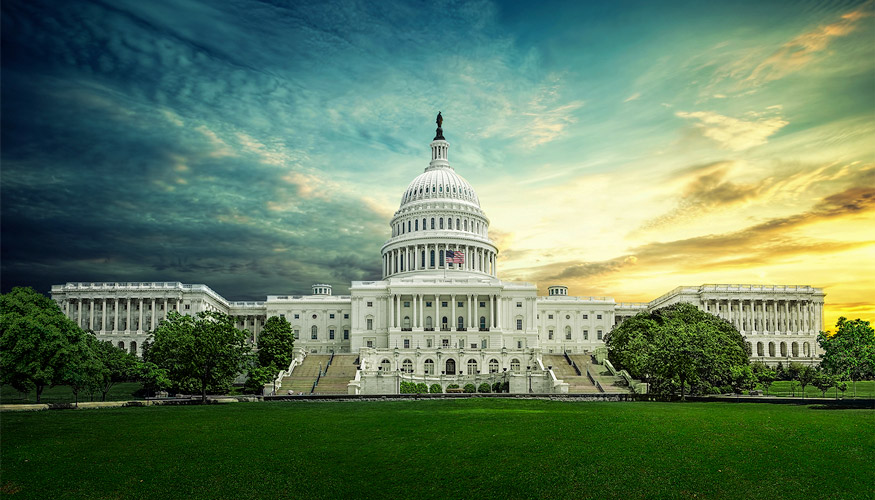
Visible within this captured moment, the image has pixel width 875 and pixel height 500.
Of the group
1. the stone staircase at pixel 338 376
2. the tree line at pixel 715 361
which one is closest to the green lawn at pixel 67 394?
the stone staircase at pixel 338 376

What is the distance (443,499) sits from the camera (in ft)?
80.0

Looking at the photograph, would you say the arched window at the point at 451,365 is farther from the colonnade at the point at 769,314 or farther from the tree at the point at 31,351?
the colonnade at the point at 769,314

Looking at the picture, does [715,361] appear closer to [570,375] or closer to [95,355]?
[570,375]

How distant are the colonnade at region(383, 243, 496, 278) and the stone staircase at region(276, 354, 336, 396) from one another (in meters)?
41.6

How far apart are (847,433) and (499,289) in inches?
4002

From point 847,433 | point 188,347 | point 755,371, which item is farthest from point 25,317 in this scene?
point 755,371

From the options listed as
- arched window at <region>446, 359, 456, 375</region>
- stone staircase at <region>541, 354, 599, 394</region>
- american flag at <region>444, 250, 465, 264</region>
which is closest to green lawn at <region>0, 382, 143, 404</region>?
arched window at <region>446, 359, 456, 375</region>

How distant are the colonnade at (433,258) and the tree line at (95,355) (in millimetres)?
63344

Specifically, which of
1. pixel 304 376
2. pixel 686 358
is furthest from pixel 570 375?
pixel 686 358

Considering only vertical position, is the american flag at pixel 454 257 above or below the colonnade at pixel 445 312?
above

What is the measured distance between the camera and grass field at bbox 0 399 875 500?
2530cm

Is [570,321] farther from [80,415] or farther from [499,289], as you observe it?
[80,415]

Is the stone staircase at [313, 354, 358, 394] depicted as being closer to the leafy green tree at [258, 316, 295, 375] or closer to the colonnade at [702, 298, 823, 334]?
the leafy green tree at [258, 316, 295, 375]

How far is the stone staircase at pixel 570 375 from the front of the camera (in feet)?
301
